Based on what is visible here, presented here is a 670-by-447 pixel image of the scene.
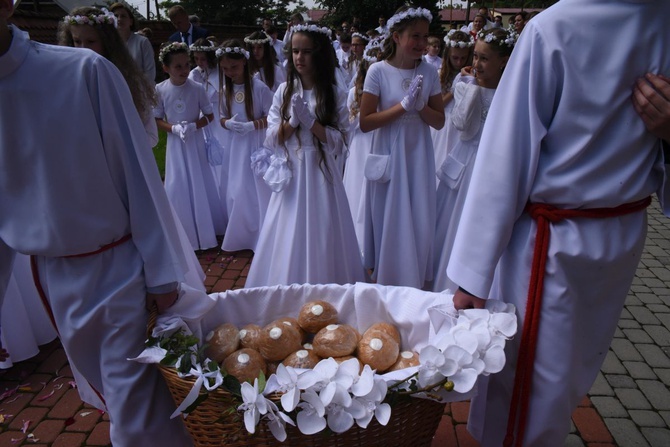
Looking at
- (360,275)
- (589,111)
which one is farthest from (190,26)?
(589,111)

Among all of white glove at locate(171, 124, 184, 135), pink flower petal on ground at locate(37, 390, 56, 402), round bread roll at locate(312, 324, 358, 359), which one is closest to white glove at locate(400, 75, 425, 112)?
round bread roll at locate(312, 324, 358, 359)

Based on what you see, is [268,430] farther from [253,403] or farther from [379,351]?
[379,351]

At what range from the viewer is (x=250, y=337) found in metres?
2.09

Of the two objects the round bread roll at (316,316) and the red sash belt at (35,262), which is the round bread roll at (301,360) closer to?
the round bread roll at (316,316)

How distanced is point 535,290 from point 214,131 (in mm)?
5105

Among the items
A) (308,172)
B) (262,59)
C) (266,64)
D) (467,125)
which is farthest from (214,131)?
(467,125)

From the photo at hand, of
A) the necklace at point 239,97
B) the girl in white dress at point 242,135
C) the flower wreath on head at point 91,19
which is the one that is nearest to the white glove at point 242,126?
the girl in white dress at point 242,135

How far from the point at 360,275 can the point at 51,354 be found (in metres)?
2.21

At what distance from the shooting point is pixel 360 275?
3836mm

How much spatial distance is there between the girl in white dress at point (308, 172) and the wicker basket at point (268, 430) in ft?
6.58

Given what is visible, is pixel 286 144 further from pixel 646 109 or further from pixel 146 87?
pixel 646 109

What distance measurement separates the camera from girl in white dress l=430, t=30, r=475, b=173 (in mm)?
4965

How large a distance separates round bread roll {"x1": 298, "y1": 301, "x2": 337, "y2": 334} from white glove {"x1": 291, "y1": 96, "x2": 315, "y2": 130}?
1548 millimetres

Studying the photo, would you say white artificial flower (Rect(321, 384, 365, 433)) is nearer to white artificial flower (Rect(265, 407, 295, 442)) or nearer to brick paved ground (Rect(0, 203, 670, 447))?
white artificial flower (Rect(265, 407, 295, 442))
